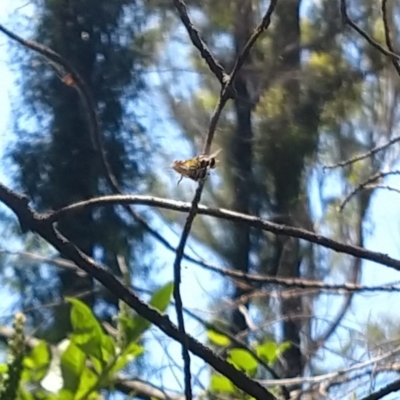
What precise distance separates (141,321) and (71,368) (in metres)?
0.07

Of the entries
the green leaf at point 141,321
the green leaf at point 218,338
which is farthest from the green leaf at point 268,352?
the green leaf at point 141,321

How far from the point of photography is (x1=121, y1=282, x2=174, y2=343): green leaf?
21.5 inches

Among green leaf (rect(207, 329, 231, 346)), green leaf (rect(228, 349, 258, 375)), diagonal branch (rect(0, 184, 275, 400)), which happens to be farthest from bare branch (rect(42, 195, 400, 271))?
green leaf (rect(207, 329, 231, 346))

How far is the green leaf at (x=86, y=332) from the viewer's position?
1.68 feet

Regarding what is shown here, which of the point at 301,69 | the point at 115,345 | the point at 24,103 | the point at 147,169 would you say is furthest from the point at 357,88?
the point at 115,345

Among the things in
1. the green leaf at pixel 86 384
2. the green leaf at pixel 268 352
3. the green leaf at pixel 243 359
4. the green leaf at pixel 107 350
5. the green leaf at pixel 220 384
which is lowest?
the green leaf at pixel 86 384

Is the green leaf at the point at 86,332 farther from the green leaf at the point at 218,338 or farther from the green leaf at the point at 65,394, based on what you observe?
the green leaf at the point at 218,338

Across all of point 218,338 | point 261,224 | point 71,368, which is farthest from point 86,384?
point 218,338

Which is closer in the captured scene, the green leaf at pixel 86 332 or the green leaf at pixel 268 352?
the green leaf at pixel 86 332

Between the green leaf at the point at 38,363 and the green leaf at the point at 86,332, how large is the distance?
0.10 feet

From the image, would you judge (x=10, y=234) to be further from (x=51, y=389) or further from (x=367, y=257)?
(x=367, y=257)

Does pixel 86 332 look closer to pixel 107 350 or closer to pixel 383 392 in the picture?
pixel 107 350

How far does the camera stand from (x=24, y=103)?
1.12 meters

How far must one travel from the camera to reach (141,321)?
0.55m
